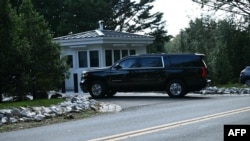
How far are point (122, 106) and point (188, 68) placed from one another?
4443 millimetres

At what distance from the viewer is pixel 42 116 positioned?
44.6ft

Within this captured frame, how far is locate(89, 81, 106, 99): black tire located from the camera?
21.2 m

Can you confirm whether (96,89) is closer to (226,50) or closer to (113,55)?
(113,55)

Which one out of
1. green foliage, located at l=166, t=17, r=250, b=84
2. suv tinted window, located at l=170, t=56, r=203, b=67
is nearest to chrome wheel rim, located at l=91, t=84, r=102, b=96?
suv tinted window, located at l=170, t=56, r=203, b=67

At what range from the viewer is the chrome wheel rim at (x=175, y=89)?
20.2m

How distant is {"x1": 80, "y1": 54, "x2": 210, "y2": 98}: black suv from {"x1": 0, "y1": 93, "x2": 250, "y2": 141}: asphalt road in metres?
5.17

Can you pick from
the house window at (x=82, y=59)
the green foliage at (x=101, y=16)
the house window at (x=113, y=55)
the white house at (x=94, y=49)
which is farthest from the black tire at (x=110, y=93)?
the green foliage at (x=101, y=16)

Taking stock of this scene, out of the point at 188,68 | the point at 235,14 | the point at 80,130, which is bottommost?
the point at 80,130

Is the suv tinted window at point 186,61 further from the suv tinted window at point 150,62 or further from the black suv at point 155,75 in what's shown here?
the suv tinted window at point 150,62

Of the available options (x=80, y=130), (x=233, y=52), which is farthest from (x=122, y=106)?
(x=233, y=52)

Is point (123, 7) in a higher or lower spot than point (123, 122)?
higher

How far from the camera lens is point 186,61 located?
20.3 m

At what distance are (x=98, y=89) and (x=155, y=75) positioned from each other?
Answer: 2.70 m

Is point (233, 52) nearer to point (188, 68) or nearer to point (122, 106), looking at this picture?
point (188, 68)
